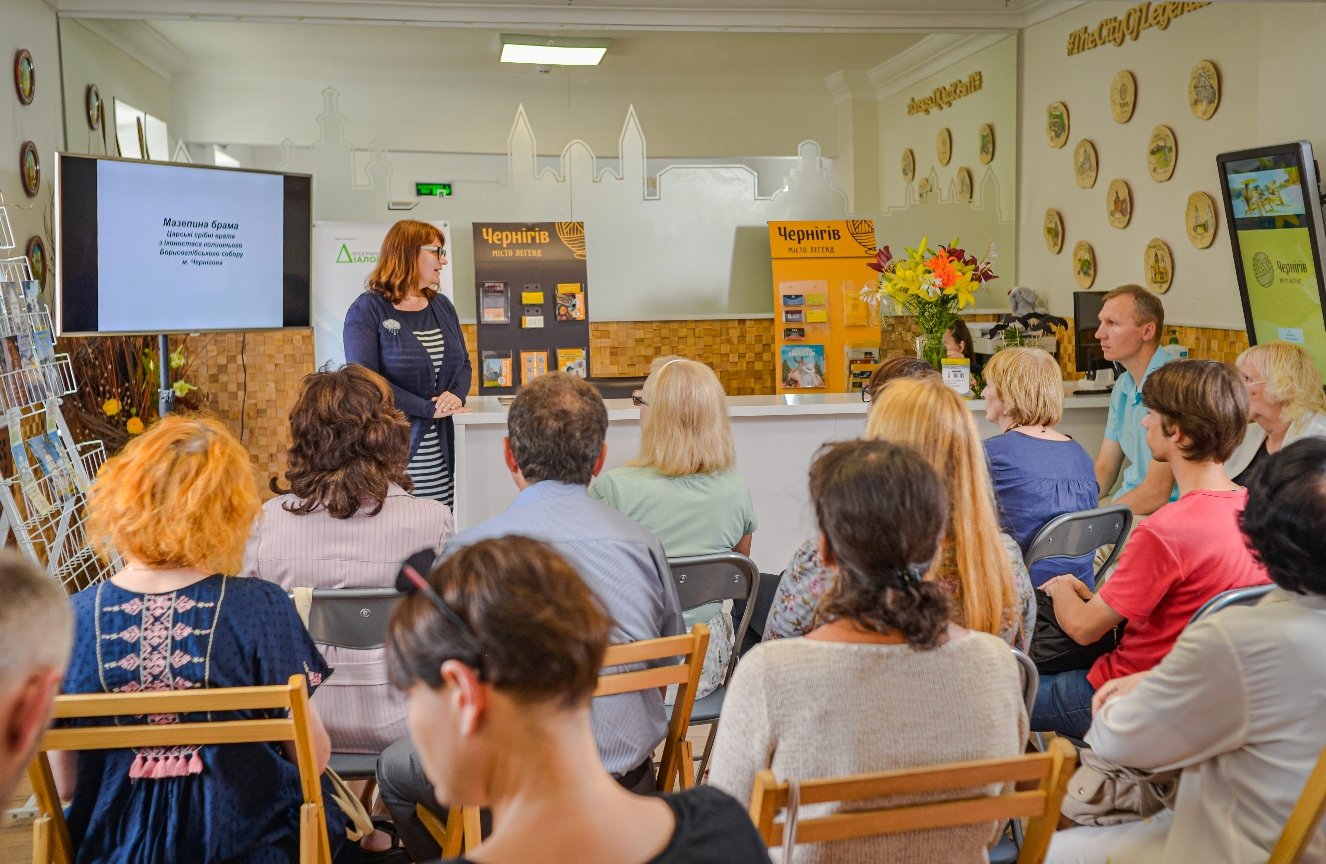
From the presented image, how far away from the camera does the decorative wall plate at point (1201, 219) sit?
5.32m

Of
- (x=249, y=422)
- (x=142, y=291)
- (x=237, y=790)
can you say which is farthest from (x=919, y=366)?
(x=249, y=422)

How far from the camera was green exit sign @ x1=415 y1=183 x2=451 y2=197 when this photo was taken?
23.8ft

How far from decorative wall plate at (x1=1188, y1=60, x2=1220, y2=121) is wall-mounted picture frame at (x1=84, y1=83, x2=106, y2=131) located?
568 centimetres

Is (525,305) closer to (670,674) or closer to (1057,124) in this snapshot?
(1057,124)

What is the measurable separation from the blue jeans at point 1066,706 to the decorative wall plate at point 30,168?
16.7 feet

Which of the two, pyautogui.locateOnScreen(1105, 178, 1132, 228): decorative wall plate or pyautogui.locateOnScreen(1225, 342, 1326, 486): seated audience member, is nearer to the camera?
pyautogui.locateOnScreen(1225, 342, 1326, 486): seated audience member

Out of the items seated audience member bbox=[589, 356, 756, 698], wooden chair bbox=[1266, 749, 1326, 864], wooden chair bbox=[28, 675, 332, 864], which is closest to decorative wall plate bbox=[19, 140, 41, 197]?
seated audience member bbox=[589, 356, 756, 698]

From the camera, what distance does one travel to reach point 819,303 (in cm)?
738

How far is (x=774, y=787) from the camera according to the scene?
128 cm

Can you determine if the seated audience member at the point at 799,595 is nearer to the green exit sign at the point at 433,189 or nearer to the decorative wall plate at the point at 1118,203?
the decorative wall plate at the point at 1118,203

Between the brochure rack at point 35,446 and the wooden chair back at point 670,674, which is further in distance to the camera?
the brochure rack at point 35,446

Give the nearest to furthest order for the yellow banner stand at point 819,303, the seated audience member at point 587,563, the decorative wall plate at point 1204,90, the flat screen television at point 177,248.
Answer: the seated audience member at point 587,563, the flat screen television at point 177,248, the decorative wall plate at point 1204,90, the yellow banner stand at point 819,303

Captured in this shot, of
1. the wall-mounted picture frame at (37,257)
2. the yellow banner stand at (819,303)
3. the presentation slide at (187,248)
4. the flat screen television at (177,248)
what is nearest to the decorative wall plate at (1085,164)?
the yellow banner stand at (819,303)

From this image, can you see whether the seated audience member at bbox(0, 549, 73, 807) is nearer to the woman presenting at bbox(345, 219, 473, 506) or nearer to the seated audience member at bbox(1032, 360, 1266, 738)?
the seated audience member at bbox(1032, 360, 1266, 738)
